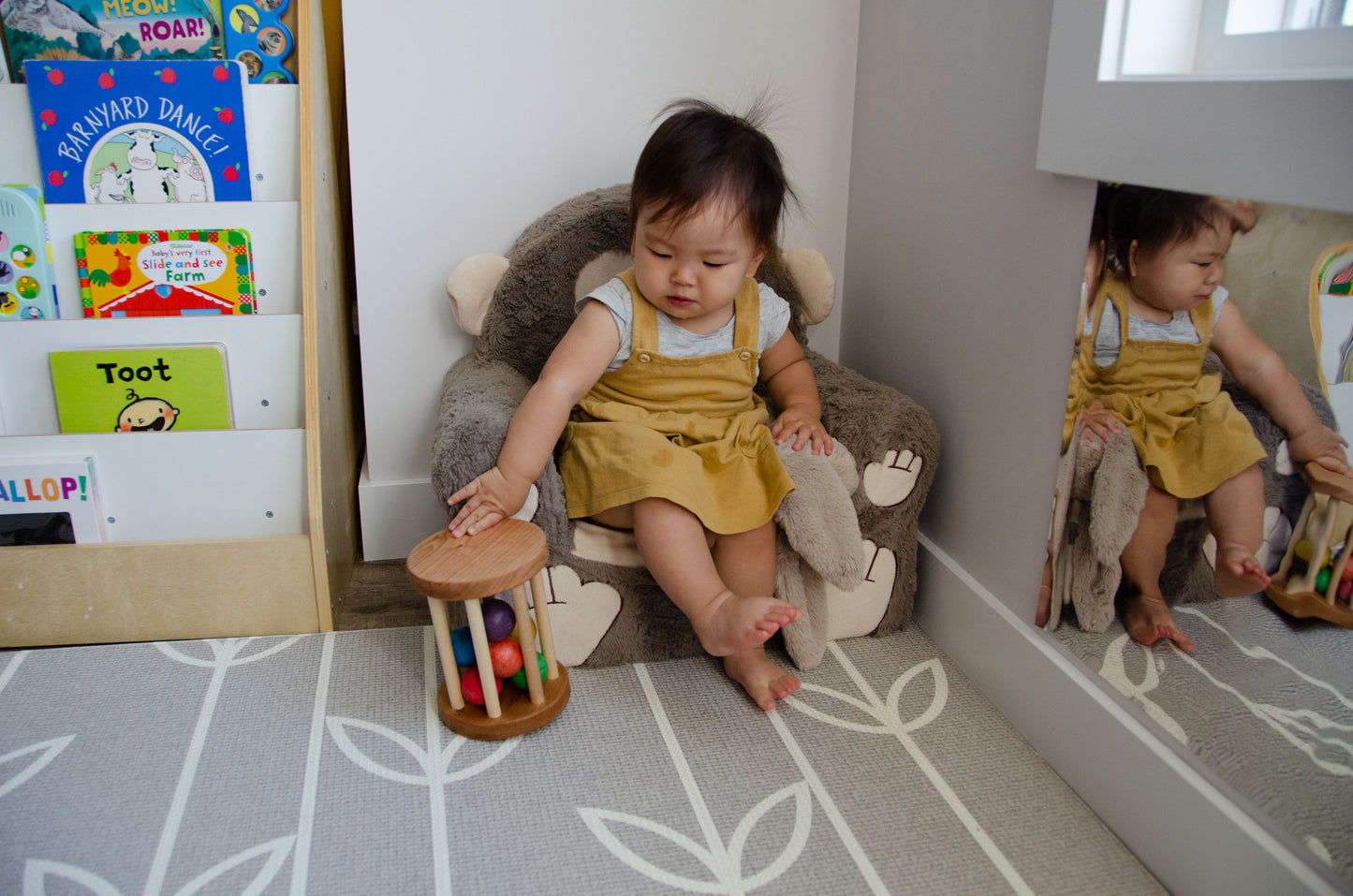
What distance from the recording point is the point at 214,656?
4.56 feet

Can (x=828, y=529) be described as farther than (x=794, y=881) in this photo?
Yes

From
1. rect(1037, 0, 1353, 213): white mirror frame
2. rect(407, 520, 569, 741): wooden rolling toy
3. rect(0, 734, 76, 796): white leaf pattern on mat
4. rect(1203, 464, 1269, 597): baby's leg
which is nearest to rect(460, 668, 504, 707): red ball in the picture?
rect(407, 520, 569, 741): wooden rolling toy

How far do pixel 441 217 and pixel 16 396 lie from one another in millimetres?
703

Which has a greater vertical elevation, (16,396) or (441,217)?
(441,217)

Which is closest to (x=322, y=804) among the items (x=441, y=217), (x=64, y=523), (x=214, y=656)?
(x=214, y=656)

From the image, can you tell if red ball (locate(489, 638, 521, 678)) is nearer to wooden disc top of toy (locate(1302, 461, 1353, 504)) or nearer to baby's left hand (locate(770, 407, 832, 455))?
baby's left hand (locate(770, 407, 832, 455))

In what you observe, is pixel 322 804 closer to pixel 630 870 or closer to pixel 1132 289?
pixel 630 870

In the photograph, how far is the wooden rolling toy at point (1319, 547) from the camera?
823 millimetres

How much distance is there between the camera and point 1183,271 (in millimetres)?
959

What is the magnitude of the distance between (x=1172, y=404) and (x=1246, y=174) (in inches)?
9.8

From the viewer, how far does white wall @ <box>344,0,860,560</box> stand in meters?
1.55

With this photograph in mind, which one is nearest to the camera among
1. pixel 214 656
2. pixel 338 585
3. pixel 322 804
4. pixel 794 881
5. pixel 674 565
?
pixel 794 881

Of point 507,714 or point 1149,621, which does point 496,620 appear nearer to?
point 507,714

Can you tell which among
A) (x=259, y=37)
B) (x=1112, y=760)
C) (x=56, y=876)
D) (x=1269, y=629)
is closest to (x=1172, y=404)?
(x=1269, y=629)
